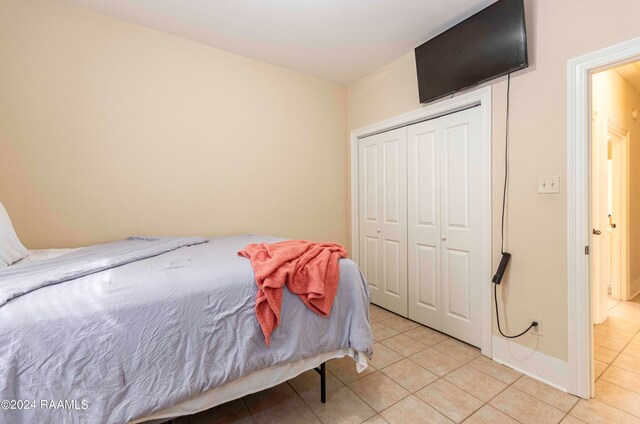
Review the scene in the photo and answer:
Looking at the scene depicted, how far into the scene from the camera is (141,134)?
234cm

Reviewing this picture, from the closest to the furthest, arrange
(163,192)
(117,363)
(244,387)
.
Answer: (117,363)
(244,387)
(163,192)

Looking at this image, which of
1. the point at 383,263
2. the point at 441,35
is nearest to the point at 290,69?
the point at 441,35

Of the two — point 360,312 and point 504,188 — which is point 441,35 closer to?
point 504,188

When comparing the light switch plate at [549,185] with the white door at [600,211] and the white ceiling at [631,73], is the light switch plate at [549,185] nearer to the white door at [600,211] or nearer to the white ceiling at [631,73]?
the white door at [600,211]

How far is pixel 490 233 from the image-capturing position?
6.98ft

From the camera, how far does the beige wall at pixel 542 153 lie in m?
1.68

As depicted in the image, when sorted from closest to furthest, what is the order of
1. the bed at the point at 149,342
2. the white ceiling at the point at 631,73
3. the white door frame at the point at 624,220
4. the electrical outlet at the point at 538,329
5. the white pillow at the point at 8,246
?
the bed at the point at 149,342, the white pillow at the point at 8,246, the electrical outlet at the point at 538,329, the white ceiling at the point at 631,73, the white door frame at the point at 624,220

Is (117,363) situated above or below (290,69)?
below

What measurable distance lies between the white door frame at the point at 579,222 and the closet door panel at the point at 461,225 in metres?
0.59

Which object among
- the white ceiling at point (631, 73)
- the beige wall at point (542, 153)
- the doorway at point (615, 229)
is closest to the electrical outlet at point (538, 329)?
the beige wall at point (542, 153)

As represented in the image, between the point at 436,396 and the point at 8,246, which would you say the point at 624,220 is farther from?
the point at 8,246

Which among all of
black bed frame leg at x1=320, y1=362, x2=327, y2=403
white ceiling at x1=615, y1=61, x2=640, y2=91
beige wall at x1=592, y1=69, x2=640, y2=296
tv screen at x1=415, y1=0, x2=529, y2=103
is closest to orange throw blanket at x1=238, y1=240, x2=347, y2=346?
black bed frame leg at x1=320, y1=362, x2=327, y2=403

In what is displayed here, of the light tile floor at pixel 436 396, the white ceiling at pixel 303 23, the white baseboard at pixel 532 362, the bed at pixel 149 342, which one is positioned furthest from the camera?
the white ceiling at pixel 303 23

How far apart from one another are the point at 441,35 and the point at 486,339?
2.40 meters
